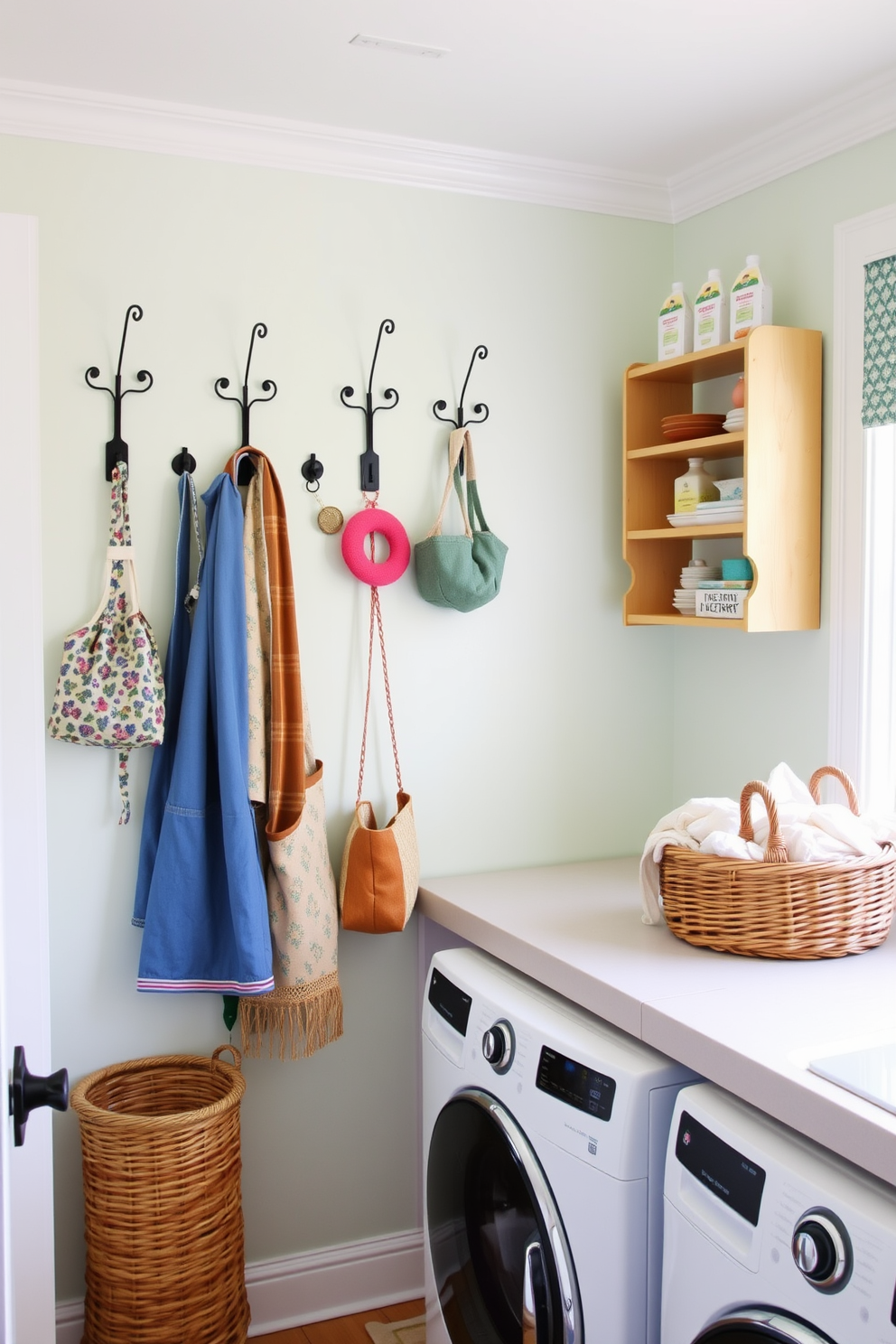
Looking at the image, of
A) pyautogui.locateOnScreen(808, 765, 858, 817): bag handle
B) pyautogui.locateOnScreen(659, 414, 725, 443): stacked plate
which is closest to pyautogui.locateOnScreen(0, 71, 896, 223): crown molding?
pyautogui.locateOnScreen(659, 414, 725, 443): stacked plate

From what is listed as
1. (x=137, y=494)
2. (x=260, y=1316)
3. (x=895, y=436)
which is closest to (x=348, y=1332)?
(x=260, y=1316)

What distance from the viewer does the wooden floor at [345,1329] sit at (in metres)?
2.36

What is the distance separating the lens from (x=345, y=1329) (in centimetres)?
240

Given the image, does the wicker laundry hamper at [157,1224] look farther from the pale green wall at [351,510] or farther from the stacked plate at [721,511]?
the stacked plate at [721,511]

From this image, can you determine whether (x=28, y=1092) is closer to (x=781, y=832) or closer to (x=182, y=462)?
(x=781, y=832)

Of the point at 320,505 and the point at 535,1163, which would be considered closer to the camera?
the point at 535,1163

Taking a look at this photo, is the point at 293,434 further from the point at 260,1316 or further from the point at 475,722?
the point at 260,1316

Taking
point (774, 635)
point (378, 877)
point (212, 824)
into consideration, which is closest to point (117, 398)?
point (212, 824)

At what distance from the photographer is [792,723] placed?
2.41 metres

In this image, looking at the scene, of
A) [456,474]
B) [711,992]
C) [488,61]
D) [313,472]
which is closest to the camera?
[711,992]

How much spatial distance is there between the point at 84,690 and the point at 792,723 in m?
1.41

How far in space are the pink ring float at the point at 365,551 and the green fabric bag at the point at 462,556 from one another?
0.18ft

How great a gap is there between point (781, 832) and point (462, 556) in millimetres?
866

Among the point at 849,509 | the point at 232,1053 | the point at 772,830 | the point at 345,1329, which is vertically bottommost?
the point at 345,1329
